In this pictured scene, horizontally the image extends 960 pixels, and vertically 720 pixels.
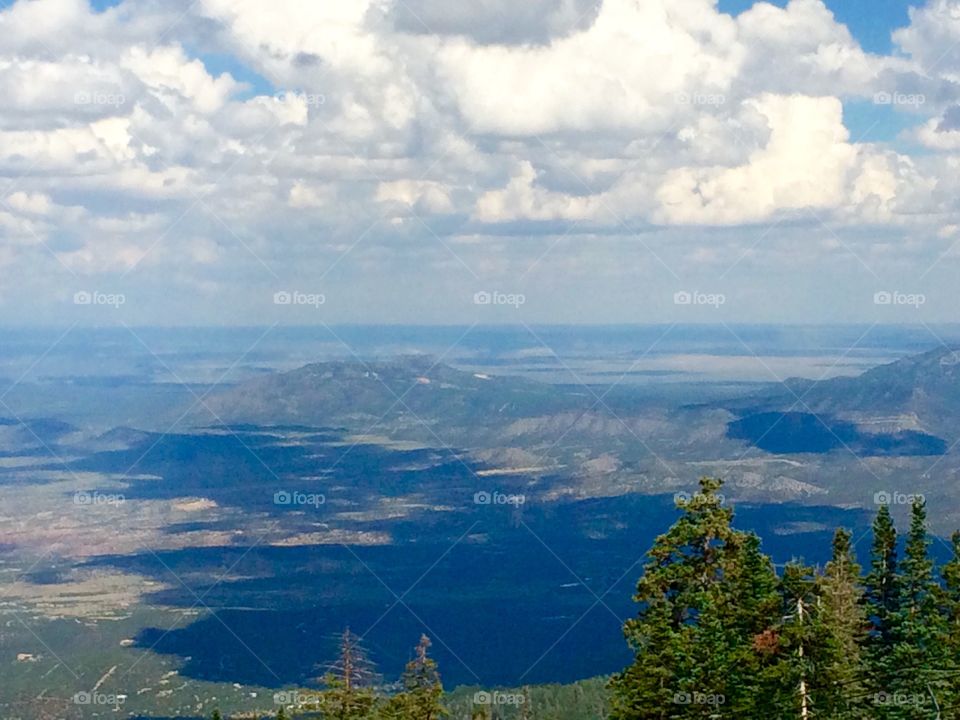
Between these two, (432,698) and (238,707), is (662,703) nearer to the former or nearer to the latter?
(432,698)

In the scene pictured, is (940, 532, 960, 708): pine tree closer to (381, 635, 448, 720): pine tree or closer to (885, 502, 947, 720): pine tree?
(885, 502, 947, 720): pine tree

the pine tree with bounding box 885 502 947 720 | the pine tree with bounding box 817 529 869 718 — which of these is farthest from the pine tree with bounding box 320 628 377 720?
the pine tree with bounding box 885 502 947 720

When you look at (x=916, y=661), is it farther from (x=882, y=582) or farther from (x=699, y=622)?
(x=882, y=582)

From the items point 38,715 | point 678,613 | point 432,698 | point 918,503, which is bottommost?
point 38,715

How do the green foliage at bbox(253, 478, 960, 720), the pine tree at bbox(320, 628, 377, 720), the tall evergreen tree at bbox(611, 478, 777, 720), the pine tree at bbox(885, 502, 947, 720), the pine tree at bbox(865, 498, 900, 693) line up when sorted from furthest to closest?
the pine tree at bbox(865, 498, 900, 693), the pine tree at bbox(320, 628, 377, 720), the pine tree at bbox(885, 502, 947, 720), the tall evergreen tree at bbox(611, 478, 777, 720), the green foliage at bbox(253, 478, 960, 720)

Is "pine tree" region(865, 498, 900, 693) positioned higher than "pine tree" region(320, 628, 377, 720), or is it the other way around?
"pine tree" region(865, 498, 900, 693)

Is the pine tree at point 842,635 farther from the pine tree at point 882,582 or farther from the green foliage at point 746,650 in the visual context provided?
the pine tree at point 882,582

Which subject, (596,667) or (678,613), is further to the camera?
(596,667)

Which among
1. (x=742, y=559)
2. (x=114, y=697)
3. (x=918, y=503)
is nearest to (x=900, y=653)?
(x=742, y=559)

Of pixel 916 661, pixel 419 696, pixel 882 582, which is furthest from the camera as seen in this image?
pixel 882 582

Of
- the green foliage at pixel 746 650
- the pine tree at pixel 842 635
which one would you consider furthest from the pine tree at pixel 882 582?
the pine tree at pixel 842 635

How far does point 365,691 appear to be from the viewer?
38812 mm

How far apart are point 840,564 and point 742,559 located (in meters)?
14.3

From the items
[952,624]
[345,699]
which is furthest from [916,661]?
[345,699]
